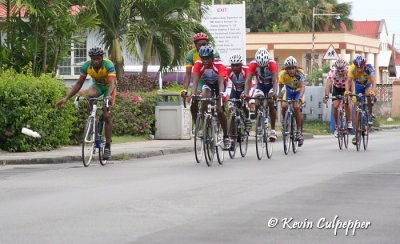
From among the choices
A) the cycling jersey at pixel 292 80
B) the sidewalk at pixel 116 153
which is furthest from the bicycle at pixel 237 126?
the sidewalk at pixel 116 153

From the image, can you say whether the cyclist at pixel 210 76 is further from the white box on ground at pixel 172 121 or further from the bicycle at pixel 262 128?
the white box on ground at pixel 172 121

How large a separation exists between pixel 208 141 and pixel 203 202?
552cm

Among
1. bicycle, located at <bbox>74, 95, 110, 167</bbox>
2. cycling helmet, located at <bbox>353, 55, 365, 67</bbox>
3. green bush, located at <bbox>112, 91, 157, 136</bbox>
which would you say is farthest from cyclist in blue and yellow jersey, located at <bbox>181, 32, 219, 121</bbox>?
green bush, located at <bbox>112, 91, 157, 136</bbox>

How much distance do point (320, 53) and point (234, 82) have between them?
60.4m

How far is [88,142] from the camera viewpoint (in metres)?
18.2

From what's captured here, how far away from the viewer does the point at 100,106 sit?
18.7 m

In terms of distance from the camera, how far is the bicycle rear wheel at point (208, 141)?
17391 millimetres

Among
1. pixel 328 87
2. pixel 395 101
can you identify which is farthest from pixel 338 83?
pixel 395 101

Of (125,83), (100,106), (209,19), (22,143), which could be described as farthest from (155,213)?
(209,19)

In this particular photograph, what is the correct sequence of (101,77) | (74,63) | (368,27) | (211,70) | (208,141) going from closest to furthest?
(208,141) → (211,70) → (101,77) → (74,63) → (368,27)

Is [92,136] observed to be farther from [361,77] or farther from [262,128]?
[361,77]

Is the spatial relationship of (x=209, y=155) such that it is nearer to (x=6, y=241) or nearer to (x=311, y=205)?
(x=311, y=205)

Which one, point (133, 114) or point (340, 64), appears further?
point (133, 114)

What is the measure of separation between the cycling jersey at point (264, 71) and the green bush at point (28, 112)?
4.39 m
